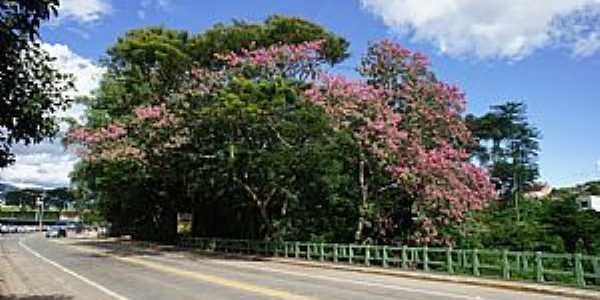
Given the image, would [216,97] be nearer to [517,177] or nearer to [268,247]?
[268,247]

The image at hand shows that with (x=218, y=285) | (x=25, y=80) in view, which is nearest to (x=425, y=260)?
(x=218, y=285)

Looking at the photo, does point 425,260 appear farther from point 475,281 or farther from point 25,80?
point 25,80

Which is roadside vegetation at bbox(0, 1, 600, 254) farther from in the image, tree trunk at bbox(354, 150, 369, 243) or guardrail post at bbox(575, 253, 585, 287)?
guardrail post at bbox(575, 253, 585, 287)

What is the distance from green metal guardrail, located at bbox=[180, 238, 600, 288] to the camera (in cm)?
2112

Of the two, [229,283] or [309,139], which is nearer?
[229,283]

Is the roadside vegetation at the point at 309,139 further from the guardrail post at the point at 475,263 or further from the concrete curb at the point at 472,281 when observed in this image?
the guardrail post at the point at 475,263

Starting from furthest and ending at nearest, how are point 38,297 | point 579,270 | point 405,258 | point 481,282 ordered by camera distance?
point 405,258 < point 481,282 < point 579,270 < point 38,297

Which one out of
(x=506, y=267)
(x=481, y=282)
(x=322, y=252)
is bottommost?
(x=481, y=282)

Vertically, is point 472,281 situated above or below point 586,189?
below

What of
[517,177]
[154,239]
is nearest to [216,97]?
[154,239]

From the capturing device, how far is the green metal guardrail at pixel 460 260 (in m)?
21.1

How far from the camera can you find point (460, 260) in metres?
25.5

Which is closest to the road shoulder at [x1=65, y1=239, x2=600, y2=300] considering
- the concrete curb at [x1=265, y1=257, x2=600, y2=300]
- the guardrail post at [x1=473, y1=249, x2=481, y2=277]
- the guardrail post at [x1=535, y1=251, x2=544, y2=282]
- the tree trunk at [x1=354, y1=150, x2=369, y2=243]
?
the concrete curb at [x1=265, y1=257, x2=600, y2=300]

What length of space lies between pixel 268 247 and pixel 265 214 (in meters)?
2.98
